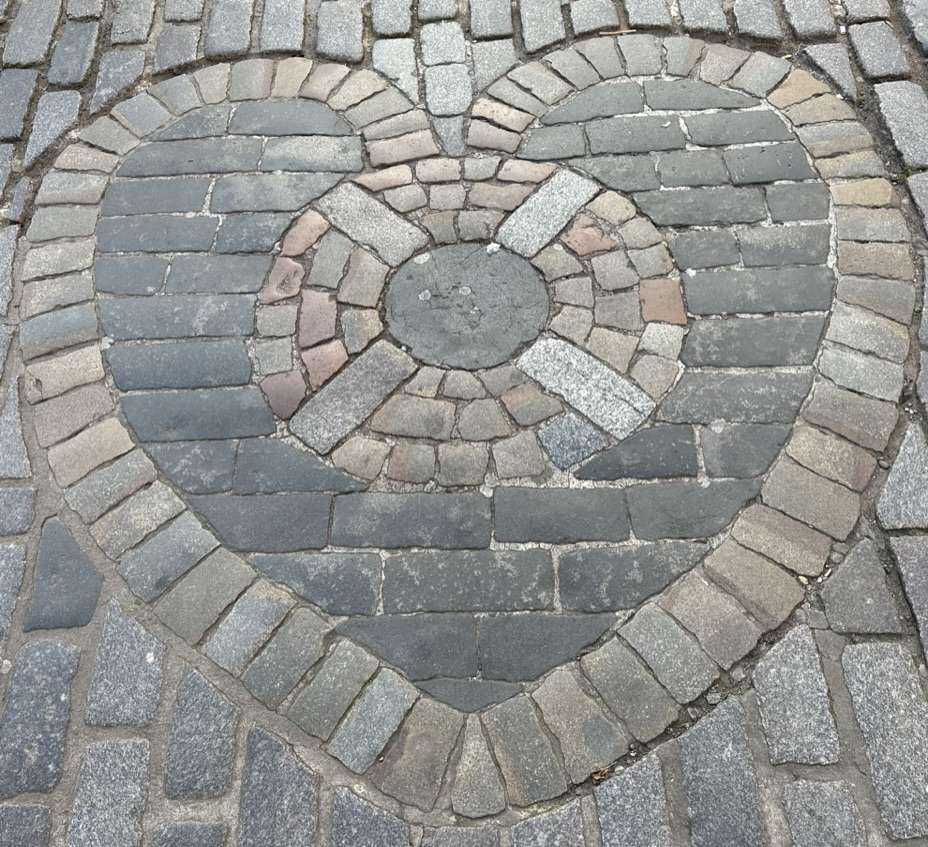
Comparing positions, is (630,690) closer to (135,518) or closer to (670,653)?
(670,653)

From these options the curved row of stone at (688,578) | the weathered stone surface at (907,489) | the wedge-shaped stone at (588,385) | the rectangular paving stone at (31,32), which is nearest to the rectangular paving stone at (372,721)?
the curved row of stone at (688,578)

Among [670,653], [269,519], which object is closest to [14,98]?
[269,519]

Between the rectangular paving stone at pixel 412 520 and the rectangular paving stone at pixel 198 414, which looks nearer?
the rectangular paving stone at pixel 412 520

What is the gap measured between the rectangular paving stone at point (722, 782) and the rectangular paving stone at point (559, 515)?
2.08 feet

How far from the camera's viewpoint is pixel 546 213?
3.60m

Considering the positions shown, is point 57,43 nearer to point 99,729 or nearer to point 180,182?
point 180,182

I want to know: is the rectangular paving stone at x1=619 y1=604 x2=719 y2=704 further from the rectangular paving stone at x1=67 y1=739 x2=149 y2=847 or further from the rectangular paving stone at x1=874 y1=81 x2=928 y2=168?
the rectangular paving stone at x1=874 y1=81 x2=928 y2=168

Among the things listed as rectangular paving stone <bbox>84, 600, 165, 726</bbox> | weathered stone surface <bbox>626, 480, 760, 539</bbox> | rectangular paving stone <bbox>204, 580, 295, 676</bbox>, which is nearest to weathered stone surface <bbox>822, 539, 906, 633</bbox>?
weathered stone surface <bbox>626, 480, 760, 539</bbox>

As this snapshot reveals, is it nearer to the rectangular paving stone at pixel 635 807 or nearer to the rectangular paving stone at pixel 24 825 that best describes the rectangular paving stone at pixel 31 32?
the rectangular paving stone at pixel 24 825

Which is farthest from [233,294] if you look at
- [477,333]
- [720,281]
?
[720,281]

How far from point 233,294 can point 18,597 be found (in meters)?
1.33

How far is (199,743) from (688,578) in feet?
5.05

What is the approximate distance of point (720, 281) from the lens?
340 cm

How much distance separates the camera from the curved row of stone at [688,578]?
8.51 feet
